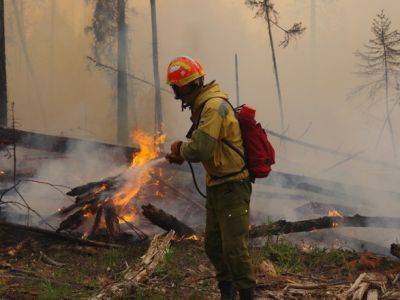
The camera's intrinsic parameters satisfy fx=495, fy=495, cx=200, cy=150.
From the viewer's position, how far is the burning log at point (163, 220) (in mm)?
7309

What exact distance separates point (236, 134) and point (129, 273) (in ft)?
6.90

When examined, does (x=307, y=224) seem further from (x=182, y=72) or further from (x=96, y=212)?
(x=182, y=72)

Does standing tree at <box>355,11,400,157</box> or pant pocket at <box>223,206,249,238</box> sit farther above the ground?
standing tree at <box>355,11,400,157</box>

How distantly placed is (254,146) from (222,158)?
0.33 metres

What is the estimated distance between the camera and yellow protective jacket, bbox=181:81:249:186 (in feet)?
14.2

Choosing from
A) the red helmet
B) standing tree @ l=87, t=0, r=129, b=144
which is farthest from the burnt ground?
standing tree @ l=87, t=0, r=129, b=144

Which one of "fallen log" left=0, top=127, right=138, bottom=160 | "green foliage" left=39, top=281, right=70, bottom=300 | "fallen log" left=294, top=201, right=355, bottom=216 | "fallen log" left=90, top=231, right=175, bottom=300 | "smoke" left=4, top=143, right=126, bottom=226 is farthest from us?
"fallen log" left=0, top=127, right=138, bottom=160

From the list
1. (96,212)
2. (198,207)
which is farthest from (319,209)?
(96,212)

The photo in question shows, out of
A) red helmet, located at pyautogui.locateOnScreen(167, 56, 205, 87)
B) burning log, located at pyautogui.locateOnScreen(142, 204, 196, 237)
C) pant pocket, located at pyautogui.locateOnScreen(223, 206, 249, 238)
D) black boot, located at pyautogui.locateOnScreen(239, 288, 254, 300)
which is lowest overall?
black boot, located at pyautogui.locateOnScreen(239, 288, 254, 300)

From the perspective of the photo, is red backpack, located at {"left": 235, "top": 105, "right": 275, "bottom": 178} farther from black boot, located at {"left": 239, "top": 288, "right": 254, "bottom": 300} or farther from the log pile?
the log pile

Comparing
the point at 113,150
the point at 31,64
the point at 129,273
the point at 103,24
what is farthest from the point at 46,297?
the point at 31,64

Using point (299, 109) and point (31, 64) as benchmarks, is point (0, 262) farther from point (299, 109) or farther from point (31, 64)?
point (31, 64)

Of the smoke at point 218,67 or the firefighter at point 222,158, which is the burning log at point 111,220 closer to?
the firefighter at point 222,158

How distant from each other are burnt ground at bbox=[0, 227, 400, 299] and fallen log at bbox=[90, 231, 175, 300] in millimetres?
89
